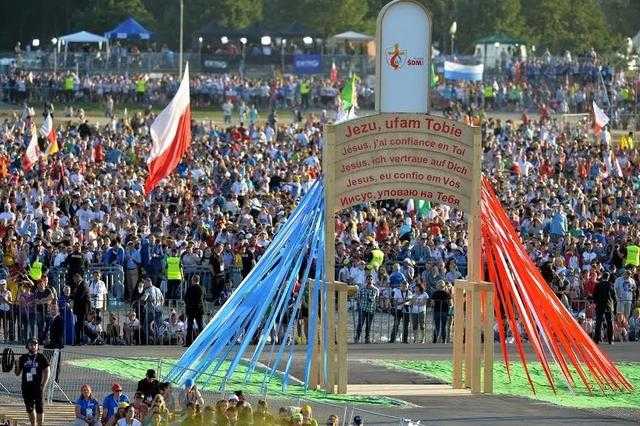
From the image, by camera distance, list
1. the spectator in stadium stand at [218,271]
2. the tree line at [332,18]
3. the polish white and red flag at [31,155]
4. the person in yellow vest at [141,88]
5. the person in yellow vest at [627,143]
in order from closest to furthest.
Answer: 1. the spectator in stadium stand at [218,271]
2. the polish white and red flag at [31,155]
3. the person in yellow vest at [627,143]
4. the person in yellow vest at [141,88]
5. the tree line at [332,18]

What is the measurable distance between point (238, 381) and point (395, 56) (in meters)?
5.14

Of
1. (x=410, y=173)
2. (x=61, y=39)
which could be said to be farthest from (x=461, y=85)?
(x=410, y=173)

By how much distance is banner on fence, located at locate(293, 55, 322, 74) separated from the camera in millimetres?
74062

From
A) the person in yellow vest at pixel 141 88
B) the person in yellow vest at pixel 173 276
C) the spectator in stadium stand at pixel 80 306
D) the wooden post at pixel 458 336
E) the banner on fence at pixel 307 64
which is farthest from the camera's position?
the banner on fence at pixel 307 64

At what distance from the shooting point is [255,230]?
37.5m

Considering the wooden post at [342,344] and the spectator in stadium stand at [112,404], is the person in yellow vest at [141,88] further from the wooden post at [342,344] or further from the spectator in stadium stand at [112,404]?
the spectator in stadium stand at [112,404]

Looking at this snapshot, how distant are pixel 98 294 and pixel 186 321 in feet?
4.94

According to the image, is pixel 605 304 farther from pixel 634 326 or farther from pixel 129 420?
pixel 129 420

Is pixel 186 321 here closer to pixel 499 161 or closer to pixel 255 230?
pixel 255 230

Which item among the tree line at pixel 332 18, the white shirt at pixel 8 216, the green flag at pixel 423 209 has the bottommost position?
the white shirt at pixel 8 216

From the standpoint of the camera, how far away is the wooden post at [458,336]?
27.8m

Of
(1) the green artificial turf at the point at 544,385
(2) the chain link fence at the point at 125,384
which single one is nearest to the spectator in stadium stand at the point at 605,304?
(1) the green artificial turf at the point at 544,385

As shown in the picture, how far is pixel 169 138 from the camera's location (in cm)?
3625

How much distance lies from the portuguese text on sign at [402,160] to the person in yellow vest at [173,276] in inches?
293
